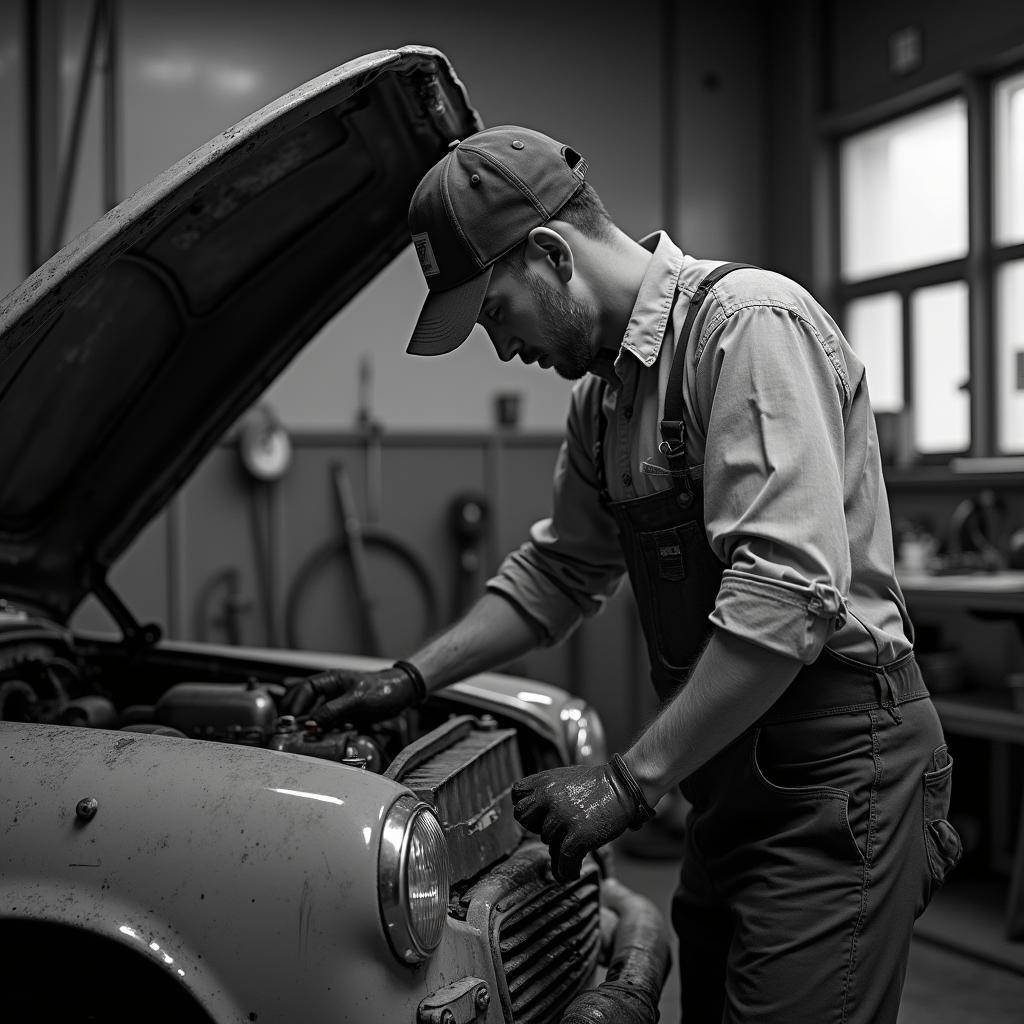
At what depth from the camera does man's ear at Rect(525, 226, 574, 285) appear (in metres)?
1.69

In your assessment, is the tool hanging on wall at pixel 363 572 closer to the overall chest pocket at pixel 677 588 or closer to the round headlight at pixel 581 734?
the round headlight at pixel 581 734

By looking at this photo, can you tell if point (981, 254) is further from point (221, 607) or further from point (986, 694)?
point (221, 607)

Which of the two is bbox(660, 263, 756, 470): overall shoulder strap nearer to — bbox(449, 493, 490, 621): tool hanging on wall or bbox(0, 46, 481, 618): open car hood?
bbox(0, 46, 481, 618): open car hood

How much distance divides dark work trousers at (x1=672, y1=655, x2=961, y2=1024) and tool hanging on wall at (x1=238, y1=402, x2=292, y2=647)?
4.47m

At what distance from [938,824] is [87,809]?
45.0 inches

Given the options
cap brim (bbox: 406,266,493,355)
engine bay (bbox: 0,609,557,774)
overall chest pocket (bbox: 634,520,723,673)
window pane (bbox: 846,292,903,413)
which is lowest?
engine bay (bbox: 0,609,557,774)

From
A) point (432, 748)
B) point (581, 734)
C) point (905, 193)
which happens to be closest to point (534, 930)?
point (432, 748)

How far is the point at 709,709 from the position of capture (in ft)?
4.86

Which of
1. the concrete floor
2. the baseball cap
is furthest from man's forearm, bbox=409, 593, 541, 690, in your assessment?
the concrete floor

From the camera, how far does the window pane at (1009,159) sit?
5.26m

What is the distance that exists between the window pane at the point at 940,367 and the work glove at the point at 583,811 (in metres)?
4.44

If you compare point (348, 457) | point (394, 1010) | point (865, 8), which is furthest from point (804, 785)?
point (865, 8)

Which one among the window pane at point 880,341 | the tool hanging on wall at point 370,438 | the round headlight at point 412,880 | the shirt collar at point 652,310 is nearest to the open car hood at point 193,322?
the shirt collar at point 652,310

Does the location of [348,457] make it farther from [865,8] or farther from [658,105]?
[865,8]
